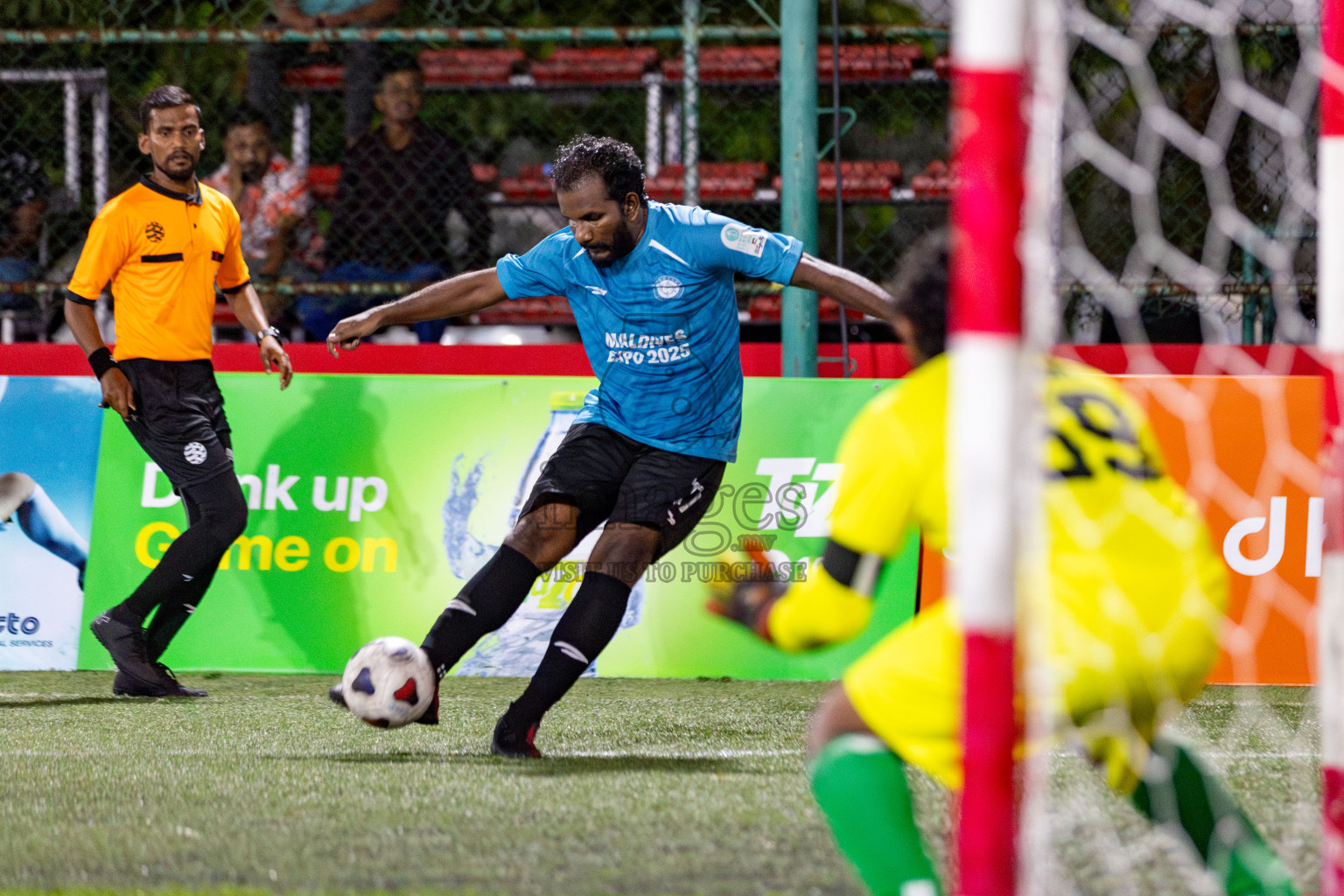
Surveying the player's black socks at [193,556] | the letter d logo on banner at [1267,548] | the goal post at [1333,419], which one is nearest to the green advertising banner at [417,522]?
the player's black socks at [193,556]

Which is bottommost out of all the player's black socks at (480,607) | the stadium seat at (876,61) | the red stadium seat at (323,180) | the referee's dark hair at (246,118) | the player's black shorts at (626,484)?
the player's black socks at (480,607)

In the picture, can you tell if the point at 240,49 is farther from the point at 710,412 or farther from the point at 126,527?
the point at 710,412

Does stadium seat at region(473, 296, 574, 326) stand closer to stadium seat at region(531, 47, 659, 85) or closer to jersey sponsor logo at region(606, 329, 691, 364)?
Answer: stadium seat at region(531, 47, 659, 85)

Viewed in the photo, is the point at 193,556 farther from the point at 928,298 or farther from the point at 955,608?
the point at 955,608

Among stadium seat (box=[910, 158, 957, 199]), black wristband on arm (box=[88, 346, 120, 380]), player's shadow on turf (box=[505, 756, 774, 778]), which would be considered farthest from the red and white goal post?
stadium seat (box=[910, 158, 957, 199])

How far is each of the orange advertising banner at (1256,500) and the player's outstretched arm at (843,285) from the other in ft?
6.09

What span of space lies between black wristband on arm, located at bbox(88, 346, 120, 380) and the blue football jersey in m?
2.00

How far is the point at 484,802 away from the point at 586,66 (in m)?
5.51

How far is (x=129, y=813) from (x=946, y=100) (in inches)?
226

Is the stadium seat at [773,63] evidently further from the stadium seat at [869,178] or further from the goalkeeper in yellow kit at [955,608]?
the goalkeeper in yellow kit at [955,608]

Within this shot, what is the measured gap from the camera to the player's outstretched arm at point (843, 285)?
448 centimetres

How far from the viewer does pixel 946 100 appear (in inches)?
309

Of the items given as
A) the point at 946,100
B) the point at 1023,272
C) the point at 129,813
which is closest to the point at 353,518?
the point at 129,813

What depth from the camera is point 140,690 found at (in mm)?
5641
